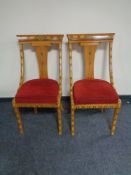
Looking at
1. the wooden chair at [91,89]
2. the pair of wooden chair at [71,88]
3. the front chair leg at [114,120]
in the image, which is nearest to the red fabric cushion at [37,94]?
the pair of wooden chair at [71,88]

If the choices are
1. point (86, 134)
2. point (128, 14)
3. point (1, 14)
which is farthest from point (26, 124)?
point (128, 14)

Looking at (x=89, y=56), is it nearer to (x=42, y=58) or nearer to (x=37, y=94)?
(x=42, y=58)

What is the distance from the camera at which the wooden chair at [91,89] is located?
1681mm

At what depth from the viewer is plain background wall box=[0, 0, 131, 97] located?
190cm

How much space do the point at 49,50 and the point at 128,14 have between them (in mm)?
922

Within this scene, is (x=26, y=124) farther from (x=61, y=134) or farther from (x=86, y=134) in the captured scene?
(x=86, y=134)

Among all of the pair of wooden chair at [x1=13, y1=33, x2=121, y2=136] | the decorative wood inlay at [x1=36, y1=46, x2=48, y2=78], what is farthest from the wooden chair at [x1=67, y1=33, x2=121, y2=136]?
the decorative wood inlay at [x1=36, y1=46, x2=48, y2=78]

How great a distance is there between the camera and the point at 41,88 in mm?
1808

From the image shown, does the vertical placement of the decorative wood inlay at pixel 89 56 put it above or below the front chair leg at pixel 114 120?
above

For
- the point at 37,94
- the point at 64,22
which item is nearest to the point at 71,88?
the point at 37,94

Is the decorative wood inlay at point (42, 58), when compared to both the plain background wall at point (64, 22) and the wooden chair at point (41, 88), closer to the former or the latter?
the wooden chair at point (41, 88)

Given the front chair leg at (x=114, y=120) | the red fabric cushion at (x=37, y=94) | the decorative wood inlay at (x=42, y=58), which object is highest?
the decorative wood inlay at (x=42, y=58)

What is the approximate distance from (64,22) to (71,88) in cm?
71

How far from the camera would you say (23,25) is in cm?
199
